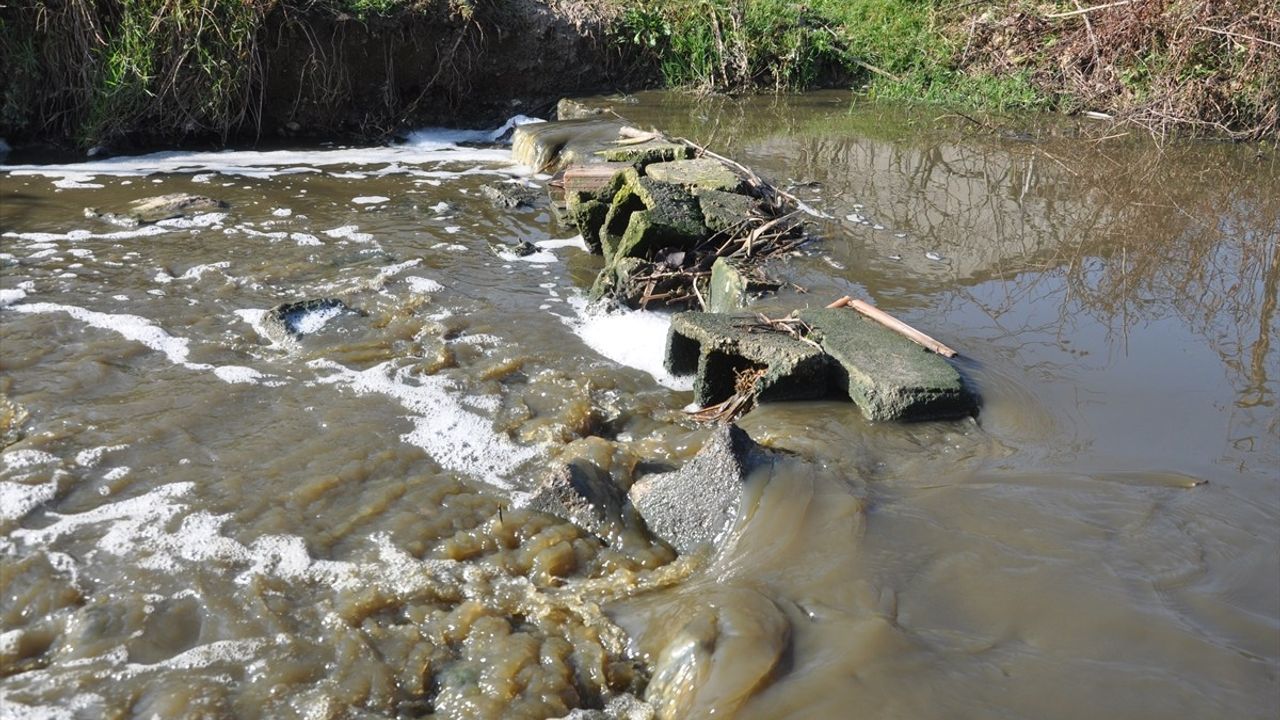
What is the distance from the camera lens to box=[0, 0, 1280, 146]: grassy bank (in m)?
7.73

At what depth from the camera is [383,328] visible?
4.86 m

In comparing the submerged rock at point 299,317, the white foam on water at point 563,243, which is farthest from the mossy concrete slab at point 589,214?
the submerged rock at point 299,317

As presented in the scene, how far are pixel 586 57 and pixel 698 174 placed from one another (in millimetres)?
4317

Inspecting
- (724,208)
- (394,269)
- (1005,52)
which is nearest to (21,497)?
(394,269)

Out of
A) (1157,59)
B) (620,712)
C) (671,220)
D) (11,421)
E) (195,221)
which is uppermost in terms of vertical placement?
(1157,59)

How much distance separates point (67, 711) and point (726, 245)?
3.80 meters

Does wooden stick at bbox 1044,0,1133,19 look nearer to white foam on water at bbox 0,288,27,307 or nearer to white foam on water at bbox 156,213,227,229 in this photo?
white foam on water at bbox 156,213,227,229

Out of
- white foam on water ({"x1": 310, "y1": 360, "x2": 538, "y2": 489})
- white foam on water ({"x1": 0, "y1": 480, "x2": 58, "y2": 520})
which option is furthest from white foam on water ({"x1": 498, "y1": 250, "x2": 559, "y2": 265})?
white foam on water ({"x1": 0, "y1": 480, "x2": 58, "y2": 520})

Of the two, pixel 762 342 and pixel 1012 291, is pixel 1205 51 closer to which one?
pixel 1012 291

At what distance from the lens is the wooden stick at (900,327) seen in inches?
165

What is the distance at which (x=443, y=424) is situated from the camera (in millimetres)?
3998

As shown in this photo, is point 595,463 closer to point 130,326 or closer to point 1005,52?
point 130,326

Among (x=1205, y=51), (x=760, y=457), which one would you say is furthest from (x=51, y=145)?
(x=1205, y=51)

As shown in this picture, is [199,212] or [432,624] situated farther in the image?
[199,212]
